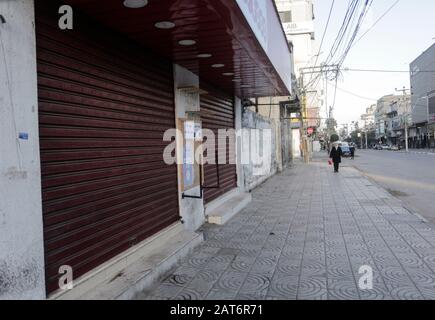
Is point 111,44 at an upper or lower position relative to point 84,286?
upper

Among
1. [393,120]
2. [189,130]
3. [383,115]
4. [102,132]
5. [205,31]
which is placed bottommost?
[102,132]

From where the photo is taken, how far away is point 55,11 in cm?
365

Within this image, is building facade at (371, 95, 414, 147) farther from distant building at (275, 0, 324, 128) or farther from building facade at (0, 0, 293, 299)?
building facade at (0, 0, 293, 299)

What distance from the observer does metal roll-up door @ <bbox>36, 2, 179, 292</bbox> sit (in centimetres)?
354

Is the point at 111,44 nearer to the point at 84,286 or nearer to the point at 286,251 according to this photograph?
the point at 84,286

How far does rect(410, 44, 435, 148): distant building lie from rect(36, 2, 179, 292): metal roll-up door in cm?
6994

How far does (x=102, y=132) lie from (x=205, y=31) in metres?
1.79

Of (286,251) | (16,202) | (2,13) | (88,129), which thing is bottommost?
(286,251)

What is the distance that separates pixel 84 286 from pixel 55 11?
2.69 meters

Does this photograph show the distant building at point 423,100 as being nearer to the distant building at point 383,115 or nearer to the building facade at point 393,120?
the building facade at point 393,120

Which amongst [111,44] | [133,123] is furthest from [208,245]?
[111,44]

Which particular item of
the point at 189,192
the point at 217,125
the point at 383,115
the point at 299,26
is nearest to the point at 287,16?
the point at 299,26

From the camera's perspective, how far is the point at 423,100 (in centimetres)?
7231

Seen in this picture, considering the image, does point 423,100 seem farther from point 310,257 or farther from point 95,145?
point 95,145
